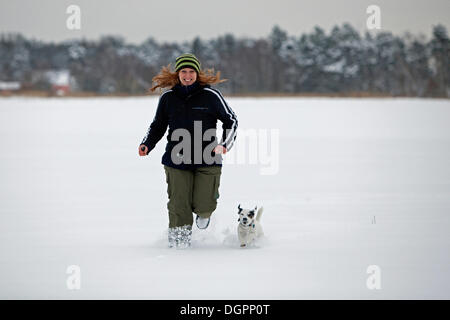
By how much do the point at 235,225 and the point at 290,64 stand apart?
231ft

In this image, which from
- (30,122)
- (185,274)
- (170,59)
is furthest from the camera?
(170,59)

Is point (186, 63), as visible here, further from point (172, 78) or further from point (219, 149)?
point (219, 149)

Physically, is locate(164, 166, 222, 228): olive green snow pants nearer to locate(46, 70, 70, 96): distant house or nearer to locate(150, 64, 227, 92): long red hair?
locate(150, 64, 227, 92): long red hair

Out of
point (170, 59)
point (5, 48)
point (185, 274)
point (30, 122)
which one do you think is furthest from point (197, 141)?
point (5, 48)

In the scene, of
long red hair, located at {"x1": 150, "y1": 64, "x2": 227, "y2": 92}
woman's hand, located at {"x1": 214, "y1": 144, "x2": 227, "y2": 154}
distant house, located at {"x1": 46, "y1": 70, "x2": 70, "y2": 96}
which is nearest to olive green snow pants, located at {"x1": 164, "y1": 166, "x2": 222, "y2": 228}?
woman's hand, located at {"x1": 214, "y1": 144, "x2": 227, "y2": 154}

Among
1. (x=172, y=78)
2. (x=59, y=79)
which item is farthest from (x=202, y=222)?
(x=59, y=79)

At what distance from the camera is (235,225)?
6551 mm

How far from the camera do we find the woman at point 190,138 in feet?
17.9

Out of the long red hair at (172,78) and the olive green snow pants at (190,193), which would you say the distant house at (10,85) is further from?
the olive green snow pants at (190,193)

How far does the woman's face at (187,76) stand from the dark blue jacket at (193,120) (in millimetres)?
45

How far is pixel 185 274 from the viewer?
15.7ft
